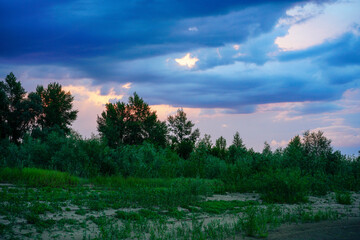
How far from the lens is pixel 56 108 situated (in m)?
52.3

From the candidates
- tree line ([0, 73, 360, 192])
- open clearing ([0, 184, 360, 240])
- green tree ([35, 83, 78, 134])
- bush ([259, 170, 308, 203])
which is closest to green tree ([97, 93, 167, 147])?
tree line ([0, 73, 360, 192])

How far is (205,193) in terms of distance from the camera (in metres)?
15.1

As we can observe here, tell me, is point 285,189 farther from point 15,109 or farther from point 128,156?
point 15,109

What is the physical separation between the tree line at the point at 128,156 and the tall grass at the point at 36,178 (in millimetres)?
3177

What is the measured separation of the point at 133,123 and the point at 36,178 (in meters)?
40.4

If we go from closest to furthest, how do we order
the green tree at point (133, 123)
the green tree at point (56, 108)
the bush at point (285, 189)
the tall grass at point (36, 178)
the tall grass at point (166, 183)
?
the tall grass at point (166, 183) < the tall grass at point (36, 178) < the bush at point (285, 189) < the green tree at point (56, 108) < the green tree at point (133, 123)

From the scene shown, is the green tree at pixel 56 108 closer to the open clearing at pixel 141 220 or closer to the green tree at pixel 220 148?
the green tree at pixel 220 148

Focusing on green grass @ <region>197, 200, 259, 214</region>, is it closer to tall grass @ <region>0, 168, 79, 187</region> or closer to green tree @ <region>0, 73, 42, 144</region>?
tall grass @ <region>0, 168, 79, 187</region>

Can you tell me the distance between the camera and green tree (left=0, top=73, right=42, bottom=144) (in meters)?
44.5

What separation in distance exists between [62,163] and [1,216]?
13090 millimetres

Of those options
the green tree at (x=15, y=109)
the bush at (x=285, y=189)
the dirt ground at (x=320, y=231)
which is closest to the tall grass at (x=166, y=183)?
the bush at (x=285, y=189)

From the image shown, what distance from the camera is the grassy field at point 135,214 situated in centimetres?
859

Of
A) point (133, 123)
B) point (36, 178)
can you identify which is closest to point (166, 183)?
point (36, 178)

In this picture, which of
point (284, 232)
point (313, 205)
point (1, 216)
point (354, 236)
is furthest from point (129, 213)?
point (313, 205)
